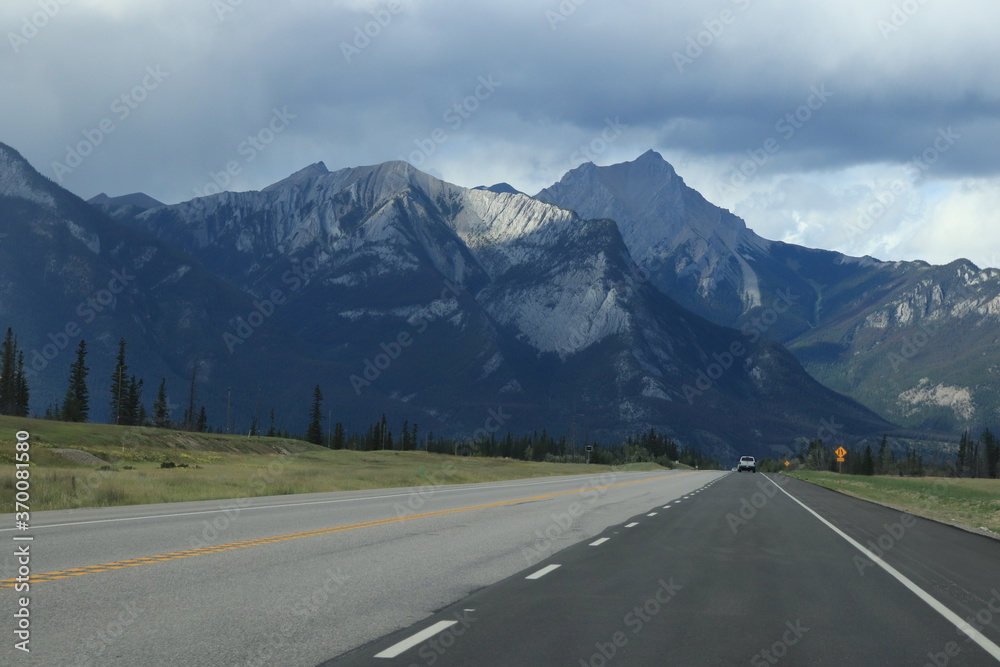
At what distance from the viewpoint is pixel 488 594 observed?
1180cm

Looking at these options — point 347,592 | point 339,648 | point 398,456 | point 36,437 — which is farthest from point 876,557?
point 398,456

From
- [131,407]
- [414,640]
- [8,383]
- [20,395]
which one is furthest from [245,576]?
[20,395]

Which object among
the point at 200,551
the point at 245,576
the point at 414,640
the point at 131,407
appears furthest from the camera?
the point at 131,407

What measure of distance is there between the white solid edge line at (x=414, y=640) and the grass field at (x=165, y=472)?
701 inches

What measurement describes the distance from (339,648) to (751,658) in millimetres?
3680

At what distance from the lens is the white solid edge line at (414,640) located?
8.39 meters

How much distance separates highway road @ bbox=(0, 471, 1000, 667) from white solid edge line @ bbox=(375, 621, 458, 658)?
0.13 ft

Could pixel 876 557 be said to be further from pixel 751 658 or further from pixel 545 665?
pixel 545 665

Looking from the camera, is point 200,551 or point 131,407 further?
point 131,407

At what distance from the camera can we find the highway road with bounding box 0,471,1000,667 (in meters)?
8.67

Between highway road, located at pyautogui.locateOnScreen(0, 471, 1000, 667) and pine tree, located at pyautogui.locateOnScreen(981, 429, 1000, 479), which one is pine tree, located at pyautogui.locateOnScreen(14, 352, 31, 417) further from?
pine tree, located at pyautogui.locateOnScreen(981, 429, 1000, 479)

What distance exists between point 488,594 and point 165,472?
40.5 meters

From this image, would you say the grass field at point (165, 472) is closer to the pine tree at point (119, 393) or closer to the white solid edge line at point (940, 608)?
the white solid edge line at point (940, 608)

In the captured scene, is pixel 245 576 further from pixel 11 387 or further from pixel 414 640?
pixel 11 387
